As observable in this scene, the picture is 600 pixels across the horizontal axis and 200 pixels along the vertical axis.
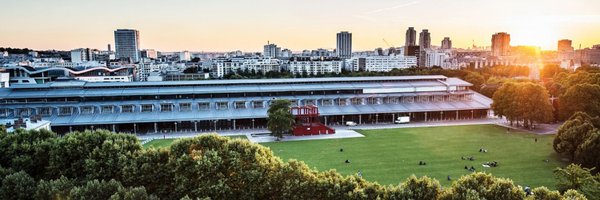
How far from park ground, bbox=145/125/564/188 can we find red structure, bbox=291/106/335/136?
4787mm

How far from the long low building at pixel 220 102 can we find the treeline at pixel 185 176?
3782cm

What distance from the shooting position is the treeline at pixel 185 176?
2242cm

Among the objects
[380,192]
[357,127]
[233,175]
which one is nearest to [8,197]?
[233,175]

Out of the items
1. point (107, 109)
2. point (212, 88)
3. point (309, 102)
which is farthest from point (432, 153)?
point (107, 109)

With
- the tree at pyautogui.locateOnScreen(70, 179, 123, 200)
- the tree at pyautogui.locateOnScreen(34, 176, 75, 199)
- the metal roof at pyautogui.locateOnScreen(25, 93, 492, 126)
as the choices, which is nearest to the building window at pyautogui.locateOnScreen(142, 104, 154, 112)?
the metal roof at pyautogui.locateOnScreen(25, 93, 492, 126)

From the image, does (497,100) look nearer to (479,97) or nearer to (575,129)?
(479,97)

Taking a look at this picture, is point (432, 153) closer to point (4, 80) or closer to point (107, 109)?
point (107, 109)

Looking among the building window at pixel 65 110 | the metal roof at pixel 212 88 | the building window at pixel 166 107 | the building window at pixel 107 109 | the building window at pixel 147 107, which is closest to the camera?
the building window at pixel 65 110

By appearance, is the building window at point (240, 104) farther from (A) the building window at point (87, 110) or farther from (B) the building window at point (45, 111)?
(B) the building window at point (45, 111)

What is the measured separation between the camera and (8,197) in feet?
81.4

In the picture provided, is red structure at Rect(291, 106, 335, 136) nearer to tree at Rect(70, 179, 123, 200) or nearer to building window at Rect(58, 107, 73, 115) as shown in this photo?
building window at Rect(58, 107, 73, 115)

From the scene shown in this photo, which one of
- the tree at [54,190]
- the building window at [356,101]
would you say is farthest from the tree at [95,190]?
the building window at [356,101]

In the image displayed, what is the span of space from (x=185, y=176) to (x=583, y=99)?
207ft

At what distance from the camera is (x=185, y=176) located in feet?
84.1
